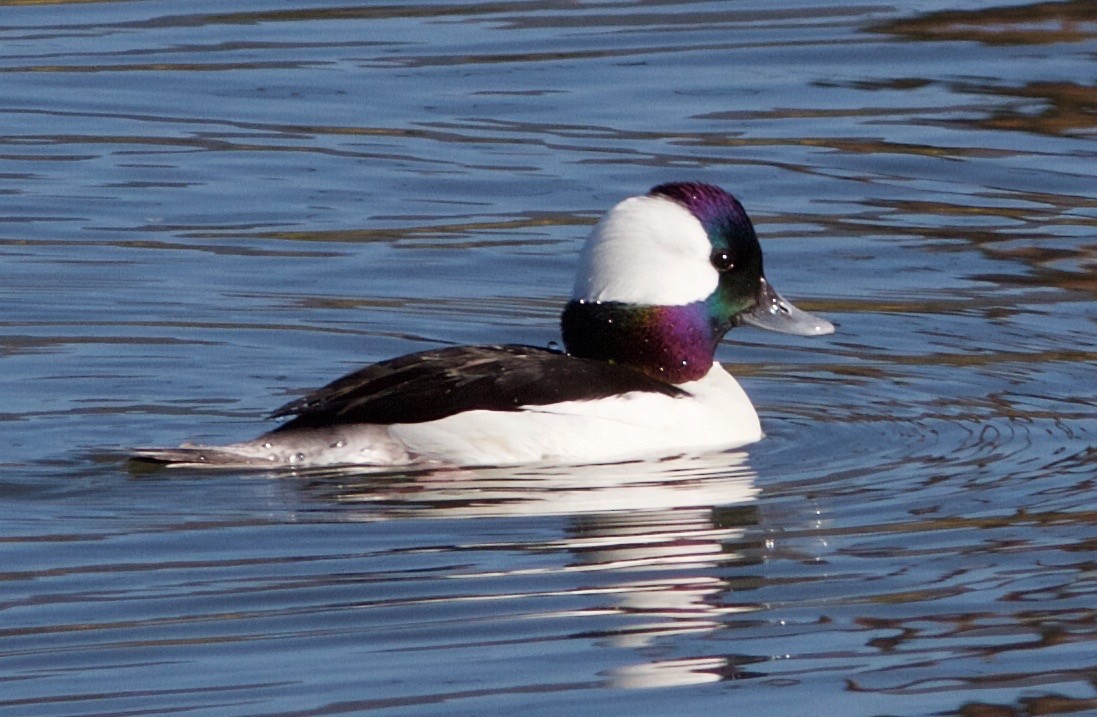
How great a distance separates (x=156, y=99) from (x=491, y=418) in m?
7.09

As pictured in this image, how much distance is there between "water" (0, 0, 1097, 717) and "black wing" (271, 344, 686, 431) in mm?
263

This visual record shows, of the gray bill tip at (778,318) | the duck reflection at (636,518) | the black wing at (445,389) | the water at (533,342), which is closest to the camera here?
the water at (533,342)

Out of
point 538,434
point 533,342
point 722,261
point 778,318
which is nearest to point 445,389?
point 538,434

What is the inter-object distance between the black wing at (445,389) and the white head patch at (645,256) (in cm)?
36

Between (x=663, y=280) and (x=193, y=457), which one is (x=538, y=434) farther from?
(x=193, y=457)

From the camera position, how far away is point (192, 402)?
9188 mm

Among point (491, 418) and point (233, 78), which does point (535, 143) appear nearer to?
point (233, 78)

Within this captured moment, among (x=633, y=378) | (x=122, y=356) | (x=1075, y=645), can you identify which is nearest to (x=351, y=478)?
(x=633, y=378)

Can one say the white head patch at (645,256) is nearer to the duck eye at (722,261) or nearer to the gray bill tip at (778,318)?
the duck eye at (722,261)

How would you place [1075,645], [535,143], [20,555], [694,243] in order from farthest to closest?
1. [535,143]
2. [694,243]
3. [20,555]
4. [1075,645]

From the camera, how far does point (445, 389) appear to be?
27.1 ft

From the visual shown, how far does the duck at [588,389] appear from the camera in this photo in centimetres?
827

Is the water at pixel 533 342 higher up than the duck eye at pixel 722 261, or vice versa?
the duck eye at pixel 722 261

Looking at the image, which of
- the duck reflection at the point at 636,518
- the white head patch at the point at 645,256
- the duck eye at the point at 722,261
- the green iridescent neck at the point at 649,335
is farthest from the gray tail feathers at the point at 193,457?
the duck eye at the point at 722,261
